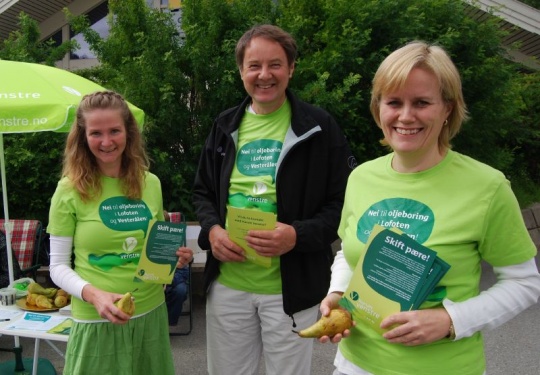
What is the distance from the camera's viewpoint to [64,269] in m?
2.16

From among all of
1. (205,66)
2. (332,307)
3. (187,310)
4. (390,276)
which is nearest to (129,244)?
(332,307)

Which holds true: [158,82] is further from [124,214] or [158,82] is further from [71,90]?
[124,214]

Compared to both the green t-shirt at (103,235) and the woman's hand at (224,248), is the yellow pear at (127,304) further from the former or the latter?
the woman's hand at (224,248)

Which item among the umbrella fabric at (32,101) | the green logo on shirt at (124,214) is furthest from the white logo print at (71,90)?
the green logo on shirt at (124,214)

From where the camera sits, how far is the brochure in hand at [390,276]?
1.33 m

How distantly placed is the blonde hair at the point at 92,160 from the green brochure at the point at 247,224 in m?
0.47

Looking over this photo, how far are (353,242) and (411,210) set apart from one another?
9.0 inches

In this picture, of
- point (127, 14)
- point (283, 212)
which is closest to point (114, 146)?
point (283, 212)

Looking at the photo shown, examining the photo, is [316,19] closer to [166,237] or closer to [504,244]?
[166,237]

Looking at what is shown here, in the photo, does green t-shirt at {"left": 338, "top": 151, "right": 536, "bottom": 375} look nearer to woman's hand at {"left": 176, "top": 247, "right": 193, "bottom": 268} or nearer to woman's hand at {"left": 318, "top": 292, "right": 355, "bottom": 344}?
woman's hand at {"left": 318, "top": 292, "right": 355, "bottom": 344}

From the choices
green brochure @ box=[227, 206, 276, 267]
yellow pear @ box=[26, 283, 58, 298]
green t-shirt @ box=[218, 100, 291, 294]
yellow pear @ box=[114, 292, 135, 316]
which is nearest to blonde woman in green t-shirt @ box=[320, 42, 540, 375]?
green brochure @ box=[227, 206, 276, 267]

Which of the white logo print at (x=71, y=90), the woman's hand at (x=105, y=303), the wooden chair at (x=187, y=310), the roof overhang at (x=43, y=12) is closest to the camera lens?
the woman's hand at (x=105, y=303)

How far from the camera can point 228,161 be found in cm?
233

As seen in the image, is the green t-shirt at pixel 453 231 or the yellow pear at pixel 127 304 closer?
the green t-shirt at pixel 453 231
